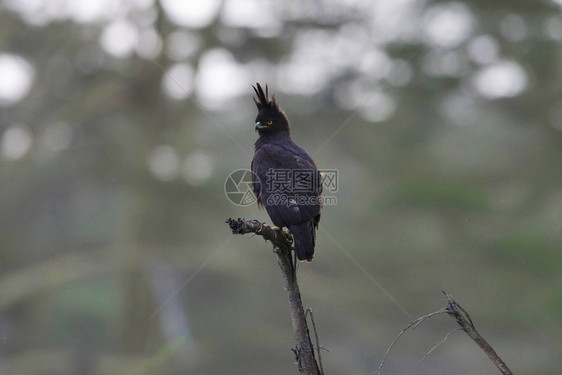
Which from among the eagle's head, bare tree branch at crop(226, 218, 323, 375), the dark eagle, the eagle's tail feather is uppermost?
the eagle's head

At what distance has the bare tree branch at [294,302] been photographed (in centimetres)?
308

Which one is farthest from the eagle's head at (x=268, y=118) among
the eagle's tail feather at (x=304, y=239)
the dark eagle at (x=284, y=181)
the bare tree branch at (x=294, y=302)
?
the bare tree branch at (x=294, y=302)

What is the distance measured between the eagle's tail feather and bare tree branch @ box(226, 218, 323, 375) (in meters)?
0.39

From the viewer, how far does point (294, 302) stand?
3.29 m

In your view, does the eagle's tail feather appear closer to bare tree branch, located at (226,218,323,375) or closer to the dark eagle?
the dark eagle

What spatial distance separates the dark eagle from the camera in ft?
14.5

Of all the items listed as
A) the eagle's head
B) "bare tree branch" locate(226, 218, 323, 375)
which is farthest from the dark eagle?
"bare tree branch" locate(226, 218, 323, 375)

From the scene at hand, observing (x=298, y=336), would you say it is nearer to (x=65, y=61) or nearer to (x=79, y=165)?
(x=79, y=165)

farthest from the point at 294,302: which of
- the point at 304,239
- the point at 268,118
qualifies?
the point at 268,118

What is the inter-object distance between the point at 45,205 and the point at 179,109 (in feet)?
9.37

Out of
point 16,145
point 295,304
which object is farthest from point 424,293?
point 16,145

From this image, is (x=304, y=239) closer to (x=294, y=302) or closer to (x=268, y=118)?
(x=294, y=302)

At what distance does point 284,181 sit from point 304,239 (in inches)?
32.8

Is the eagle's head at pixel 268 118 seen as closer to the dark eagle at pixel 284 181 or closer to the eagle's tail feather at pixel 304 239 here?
the dark eagle at pixel 284 181
